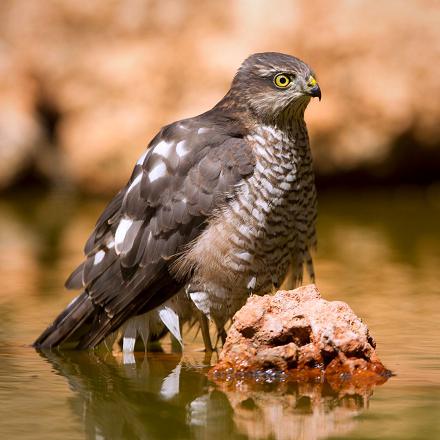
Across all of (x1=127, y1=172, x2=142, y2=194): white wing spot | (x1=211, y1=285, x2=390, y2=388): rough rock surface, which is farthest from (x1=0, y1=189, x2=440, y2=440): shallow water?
(x1=127, y1=172, x2=142, y2=194): white wing spot

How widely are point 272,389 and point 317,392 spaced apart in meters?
0.19

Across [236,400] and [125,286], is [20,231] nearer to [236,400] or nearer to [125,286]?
[125,286]

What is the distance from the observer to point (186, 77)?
10.9 meters

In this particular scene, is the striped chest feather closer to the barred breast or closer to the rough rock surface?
the barred breast

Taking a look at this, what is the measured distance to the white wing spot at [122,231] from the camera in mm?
5641

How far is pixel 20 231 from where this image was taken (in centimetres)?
950

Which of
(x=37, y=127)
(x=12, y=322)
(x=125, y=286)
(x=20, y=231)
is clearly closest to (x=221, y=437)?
(x=125, y=286)

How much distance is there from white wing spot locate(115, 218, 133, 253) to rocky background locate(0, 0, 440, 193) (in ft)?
16.7

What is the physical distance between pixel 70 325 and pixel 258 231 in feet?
3.47

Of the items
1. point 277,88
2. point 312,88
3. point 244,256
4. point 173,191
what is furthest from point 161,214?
point 312,88

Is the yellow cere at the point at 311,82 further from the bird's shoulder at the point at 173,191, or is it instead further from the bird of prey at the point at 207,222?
the bird's shoulder at the point at 173,191

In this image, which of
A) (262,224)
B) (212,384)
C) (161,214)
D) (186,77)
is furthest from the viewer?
(186,77)

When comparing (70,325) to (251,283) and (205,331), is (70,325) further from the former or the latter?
(251,283)

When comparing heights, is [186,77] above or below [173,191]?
above
